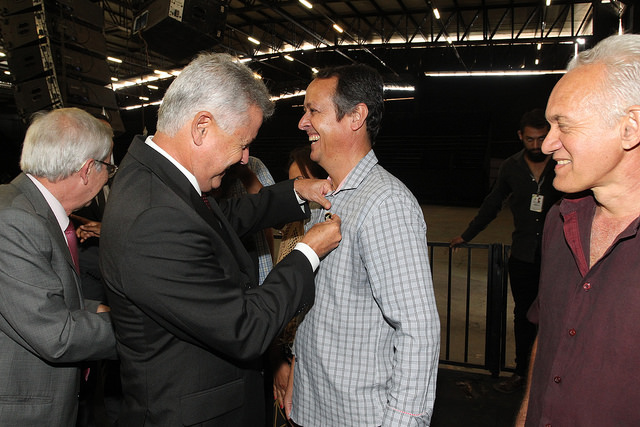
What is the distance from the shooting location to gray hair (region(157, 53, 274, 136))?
1269 mm

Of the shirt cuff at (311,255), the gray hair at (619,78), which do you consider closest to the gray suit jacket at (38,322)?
the shirt cuff at (311,255)

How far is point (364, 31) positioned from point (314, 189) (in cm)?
1299

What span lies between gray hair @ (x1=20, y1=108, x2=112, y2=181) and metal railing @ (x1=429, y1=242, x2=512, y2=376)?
9.24 ft

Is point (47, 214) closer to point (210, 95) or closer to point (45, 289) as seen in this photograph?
point (45, 289)

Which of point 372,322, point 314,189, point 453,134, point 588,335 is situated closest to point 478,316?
point 314,189

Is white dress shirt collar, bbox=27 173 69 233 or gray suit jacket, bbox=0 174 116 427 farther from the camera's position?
white dress shirt collar, bbox=27 173 69 233

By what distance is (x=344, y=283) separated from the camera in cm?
143

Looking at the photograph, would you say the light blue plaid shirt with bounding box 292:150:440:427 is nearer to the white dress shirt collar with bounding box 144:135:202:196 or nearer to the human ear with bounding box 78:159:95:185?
the white dress shirt collar with bounding box 144:135:202:196

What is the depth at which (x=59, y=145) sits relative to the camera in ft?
5.66

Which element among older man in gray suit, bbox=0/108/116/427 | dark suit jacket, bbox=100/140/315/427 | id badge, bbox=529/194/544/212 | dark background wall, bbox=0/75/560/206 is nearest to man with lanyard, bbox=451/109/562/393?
id badge, bbox=529/194/544/212

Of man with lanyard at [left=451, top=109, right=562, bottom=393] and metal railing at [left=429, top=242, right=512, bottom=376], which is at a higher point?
man with lanyard at [left=451, top=109, right=562, bottom=393]

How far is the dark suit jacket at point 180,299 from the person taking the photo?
43.8 inches

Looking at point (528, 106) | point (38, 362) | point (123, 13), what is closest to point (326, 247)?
point (38, 362)

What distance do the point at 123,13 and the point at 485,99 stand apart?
13.5 m
